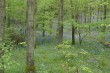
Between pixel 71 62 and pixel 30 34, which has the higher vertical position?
pixel 30 34

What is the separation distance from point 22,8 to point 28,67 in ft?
52.6

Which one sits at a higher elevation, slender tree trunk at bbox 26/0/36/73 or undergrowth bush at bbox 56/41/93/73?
slender tree trunk at bbox 26/0/36/73

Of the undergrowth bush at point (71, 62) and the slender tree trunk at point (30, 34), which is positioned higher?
the slender tree trunk at point (30, 34)

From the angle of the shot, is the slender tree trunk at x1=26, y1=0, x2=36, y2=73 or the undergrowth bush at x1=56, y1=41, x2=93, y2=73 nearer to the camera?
the slender tree trunk at x1=26, y1=0, x2=36, y2=73

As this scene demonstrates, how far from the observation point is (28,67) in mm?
12195

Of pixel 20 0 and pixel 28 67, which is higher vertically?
pixel 20 0

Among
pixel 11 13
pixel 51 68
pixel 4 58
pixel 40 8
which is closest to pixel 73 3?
pixel 40 8

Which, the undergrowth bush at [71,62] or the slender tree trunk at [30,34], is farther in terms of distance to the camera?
the undergrowth bush at [71,62]

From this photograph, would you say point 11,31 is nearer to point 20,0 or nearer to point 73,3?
point 20,0

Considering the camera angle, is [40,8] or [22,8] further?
[40,8]

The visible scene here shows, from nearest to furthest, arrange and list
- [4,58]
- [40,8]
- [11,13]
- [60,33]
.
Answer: [4,58] → [60,33] → [11,13] → [40,8]

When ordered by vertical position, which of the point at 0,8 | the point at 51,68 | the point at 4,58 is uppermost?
A: the point at 0,8

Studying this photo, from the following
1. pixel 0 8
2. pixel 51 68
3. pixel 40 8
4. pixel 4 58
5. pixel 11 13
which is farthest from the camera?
pixel 40 8

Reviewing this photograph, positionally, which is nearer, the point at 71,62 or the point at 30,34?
the point at 30,34
